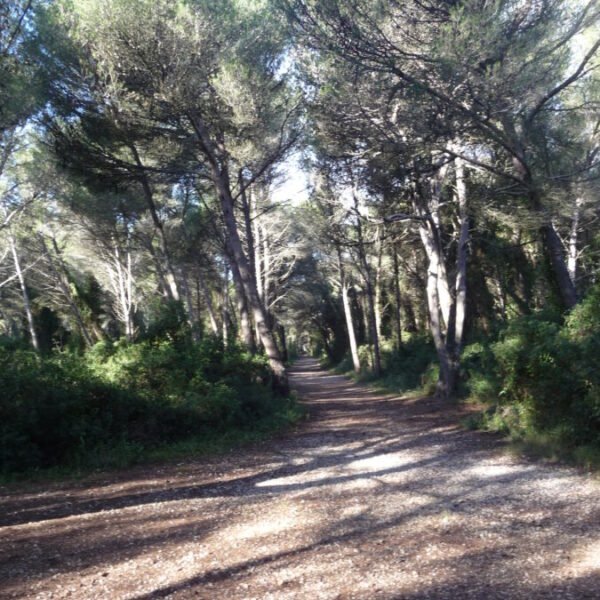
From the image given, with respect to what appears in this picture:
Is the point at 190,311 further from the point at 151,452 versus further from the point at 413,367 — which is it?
the point at 151,452

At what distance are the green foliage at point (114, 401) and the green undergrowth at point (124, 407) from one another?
0.6 inches

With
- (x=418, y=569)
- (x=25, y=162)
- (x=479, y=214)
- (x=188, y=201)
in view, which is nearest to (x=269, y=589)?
(x=418, y=569)

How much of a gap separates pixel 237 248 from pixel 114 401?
547cm

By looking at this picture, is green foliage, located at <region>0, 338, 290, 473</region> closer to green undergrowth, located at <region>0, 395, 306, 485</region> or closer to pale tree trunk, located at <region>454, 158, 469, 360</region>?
green undergrowth, located at <region>0, 395, 306, 485</region>

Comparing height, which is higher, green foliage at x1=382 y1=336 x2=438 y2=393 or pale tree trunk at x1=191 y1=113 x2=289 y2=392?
pale tree trunk at x1=191 y1=113 x2=289 y2=392

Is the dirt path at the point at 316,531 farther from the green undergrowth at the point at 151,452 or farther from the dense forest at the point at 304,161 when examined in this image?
the dense forest at the point at 304,161

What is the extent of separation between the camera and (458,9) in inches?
332

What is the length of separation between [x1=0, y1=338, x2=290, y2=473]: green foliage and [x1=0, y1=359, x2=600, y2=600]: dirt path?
1085 millimetres

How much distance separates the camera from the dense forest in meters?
8.53

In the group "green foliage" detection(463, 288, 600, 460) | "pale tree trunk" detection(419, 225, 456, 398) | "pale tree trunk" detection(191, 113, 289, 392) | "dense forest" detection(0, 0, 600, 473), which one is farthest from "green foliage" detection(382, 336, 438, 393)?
"green foliage" detection(463, 288, 600, 460)

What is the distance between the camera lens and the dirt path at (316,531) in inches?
154

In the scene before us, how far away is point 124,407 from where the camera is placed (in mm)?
9547

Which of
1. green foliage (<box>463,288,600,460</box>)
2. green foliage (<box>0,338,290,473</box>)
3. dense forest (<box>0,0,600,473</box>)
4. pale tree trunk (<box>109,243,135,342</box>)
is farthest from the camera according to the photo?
pale tree trunk (<box>109,243,135,342</box>)

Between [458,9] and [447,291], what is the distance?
26.0 ft
